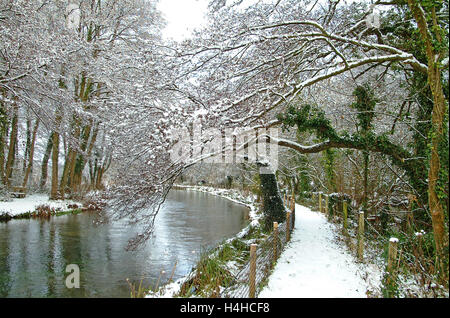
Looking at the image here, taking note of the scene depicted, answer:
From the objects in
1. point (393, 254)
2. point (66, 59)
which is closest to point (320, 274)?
point (393, 254)

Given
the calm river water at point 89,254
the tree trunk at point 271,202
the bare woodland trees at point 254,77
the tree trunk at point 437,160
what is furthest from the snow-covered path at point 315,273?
the calm river water at point 89,254

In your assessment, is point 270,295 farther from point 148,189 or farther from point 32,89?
point 32,89

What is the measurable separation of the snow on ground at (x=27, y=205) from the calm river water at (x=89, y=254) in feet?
3.56

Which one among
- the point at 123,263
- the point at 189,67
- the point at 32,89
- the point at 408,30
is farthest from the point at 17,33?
the point at 408,30

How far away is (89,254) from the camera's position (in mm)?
9023

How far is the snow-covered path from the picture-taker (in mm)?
4836

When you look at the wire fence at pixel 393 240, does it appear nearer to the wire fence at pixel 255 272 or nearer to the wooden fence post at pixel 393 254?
the wooden fence post at pixel 393 254

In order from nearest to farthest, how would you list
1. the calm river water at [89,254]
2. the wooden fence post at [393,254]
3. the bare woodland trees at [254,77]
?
the wooden fence post at [393,254], the bare woodland trees at [254,77], the calm river water at [89,254]

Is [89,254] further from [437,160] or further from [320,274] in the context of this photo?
[437,160]

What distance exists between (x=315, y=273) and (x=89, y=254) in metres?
6.29

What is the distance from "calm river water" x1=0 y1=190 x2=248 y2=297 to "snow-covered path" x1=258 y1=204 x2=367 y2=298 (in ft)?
8.89

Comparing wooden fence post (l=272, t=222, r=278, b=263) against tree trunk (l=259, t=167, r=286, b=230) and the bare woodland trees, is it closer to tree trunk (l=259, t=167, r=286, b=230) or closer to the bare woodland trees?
the bare woodland trees

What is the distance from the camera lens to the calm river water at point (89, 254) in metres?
6.62

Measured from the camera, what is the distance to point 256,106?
24.0 ft
